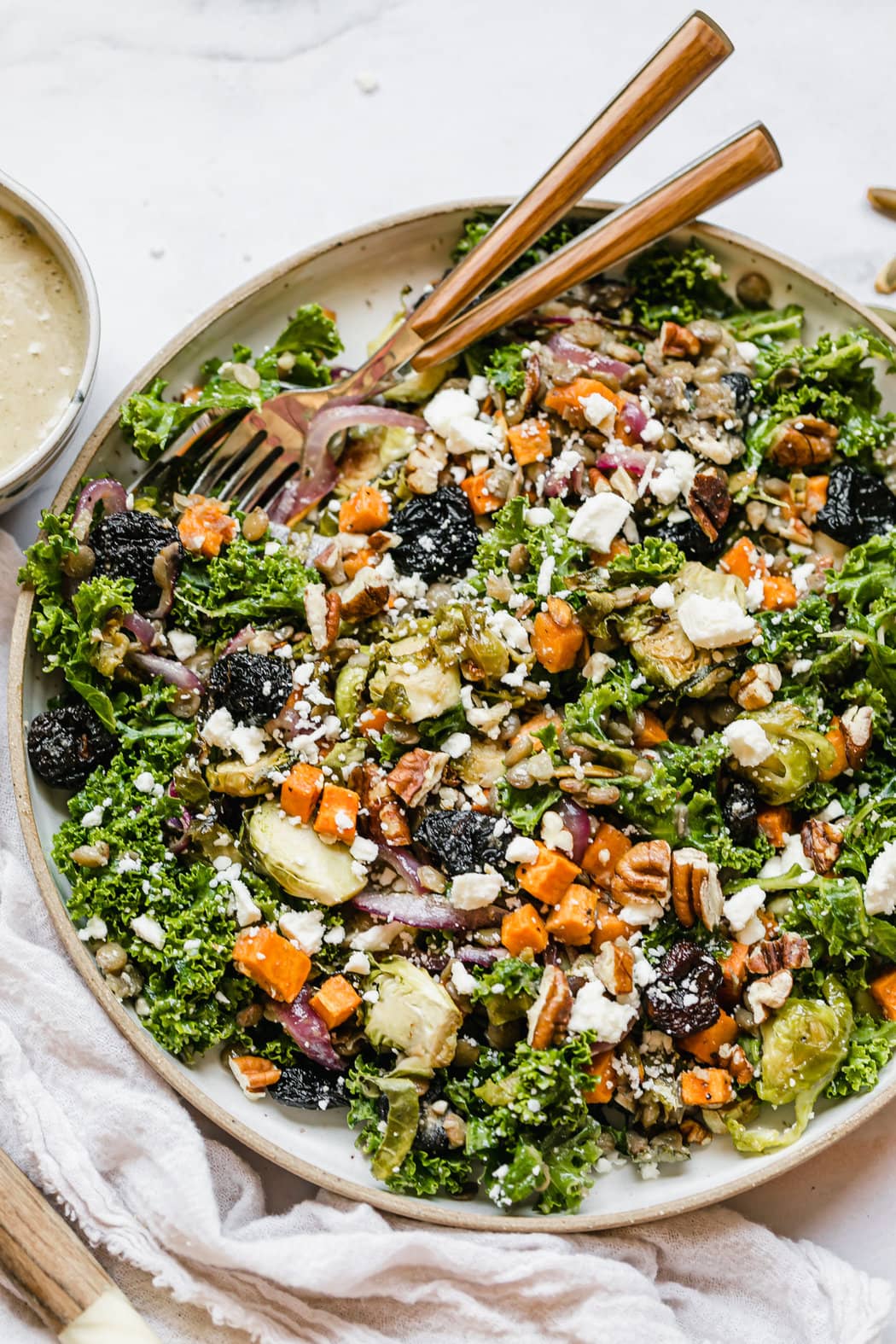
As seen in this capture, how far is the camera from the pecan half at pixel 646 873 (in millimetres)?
2615

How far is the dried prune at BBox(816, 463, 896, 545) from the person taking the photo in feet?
9.41

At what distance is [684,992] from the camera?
259 centimetres

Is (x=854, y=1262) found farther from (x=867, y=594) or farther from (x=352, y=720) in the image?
(x=352, y=720)

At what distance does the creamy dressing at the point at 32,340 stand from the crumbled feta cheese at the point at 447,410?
2.77ft

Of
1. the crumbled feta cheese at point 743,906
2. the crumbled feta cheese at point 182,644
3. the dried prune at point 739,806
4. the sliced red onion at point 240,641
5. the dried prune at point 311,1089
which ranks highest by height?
the crumbled feta cheese at point 182,644

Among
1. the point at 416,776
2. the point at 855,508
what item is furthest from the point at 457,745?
the point at 855,508

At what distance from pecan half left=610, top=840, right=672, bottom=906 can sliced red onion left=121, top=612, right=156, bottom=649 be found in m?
1.20

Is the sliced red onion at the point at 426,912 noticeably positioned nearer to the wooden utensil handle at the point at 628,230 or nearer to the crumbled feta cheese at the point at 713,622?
the crumbled feta cheese at the point at 713,622

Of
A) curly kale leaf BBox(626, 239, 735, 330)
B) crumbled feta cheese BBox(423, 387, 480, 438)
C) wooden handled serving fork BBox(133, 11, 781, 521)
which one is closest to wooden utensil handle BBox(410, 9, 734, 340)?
wooden handled serving fork BBox(133, 11, 781, 521)

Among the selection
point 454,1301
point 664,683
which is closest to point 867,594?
point 664,683

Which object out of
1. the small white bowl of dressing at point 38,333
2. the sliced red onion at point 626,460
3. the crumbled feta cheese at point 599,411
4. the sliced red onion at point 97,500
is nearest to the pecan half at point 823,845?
the sliced red onion at point 626,460

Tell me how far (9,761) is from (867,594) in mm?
2038

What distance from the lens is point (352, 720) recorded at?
9.01 feet

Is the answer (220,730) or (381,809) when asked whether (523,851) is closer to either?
(381,809)
